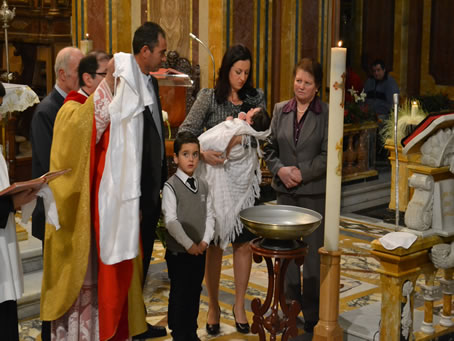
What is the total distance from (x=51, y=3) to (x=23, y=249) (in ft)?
20.3

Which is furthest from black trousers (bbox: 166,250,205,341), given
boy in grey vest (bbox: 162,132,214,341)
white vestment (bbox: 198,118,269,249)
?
white vestment (bbox: 198,118,269,249)

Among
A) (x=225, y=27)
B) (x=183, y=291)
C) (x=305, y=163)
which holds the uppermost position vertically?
(x=225, y=27)

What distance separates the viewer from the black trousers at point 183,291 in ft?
14.5

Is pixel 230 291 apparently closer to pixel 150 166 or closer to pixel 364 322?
pixel 364 322

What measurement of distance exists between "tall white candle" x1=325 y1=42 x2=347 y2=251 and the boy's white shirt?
0.87 m

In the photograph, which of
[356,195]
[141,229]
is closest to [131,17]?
[356,195]

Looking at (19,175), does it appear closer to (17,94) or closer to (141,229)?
(17,94)

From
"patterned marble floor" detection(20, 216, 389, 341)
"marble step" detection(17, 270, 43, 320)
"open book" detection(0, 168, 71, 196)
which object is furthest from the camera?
"marble step" detection(17, 270, 43, 320)

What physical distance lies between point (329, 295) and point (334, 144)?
0.77m

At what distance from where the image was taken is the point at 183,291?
4406mm

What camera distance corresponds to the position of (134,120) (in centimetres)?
376

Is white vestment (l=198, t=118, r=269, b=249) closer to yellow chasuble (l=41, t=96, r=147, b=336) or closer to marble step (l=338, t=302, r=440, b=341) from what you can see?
marble step (l=338, t=302, r=440, b=341)

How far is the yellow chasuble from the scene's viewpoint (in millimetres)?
3758

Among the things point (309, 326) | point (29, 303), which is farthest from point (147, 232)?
point (29, 303)
